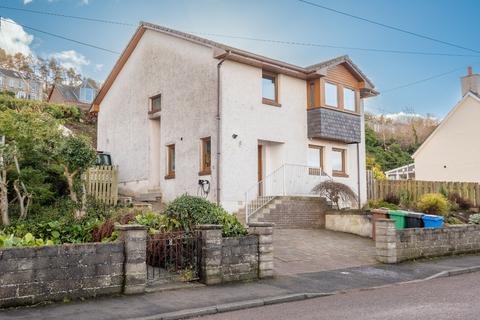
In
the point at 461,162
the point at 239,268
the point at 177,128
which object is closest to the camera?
the point at 239,268

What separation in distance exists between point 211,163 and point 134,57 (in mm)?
8278

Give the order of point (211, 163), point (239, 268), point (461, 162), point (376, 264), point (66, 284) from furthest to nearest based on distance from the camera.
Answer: point (461, 162), point (211, 163), point (376, 264), point (239, 268), point (66, 284)

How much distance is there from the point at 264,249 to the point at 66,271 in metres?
4.14

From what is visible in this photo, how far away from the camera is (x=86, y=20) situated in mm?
18203

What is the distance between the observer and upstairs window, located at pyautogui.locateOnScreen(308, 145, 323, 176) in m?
19.7

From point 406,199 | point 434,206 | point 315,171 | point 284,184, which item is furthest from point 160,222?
point 406,199

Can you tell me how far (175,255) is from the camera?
32.0 ft

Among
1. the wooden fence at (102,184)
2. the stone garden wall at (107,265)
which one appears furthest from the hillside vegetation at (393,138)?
the stone garden wall at (107,265)

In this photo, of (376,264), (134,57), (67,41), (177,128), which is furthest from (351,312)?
(134,57)

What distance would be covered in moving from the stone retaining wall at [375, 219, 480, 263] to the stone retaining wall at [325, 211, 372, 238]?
8.07 feet

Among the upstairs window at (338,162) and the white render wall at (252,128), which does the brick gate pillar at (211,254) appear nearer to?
the white render wall at (252,128)

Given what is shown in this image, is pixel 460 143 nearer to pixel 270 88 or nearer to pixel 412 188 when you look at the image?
pixel 412 188

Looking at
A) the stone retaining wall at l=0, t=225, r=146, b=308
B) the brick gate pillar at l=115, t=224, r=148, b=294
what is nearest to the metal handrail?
the brick gate pillar at l=115, t=224, r=148, b=294

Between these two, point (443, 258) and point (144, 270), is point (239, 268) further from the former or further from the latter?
point (443, 258)
